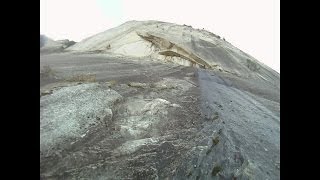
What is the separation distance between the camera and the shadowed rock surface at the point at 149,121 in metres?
8.27

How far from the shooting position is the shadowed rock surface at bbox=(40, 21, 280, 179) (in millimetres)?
8273

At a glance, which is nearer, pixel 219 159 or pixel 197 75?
→ pixel 219 159

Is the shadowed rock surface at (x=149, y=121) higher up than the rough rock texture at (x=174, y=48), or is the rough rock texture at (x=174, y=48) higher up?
the rough rock texture at (x=174, y=48)

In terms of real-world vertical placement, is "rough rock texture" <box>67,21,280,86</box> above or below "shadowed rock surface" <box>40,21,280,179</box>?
above

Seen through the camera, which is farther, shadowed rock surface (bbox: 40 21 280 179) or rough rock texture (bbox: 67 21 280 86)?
rough rock texture (bbox: 67 21 280 86)

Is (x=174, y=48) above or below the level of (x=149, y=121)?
above

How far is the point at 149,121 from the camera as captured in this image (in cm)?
925

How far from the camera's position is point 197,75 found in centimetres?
1200

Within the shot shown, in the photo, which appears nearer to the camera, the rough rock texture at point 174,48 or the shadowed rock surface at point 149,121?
the shadowed rock surface at point 149,121

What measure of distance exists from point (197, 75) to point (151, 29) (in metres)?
4.19
